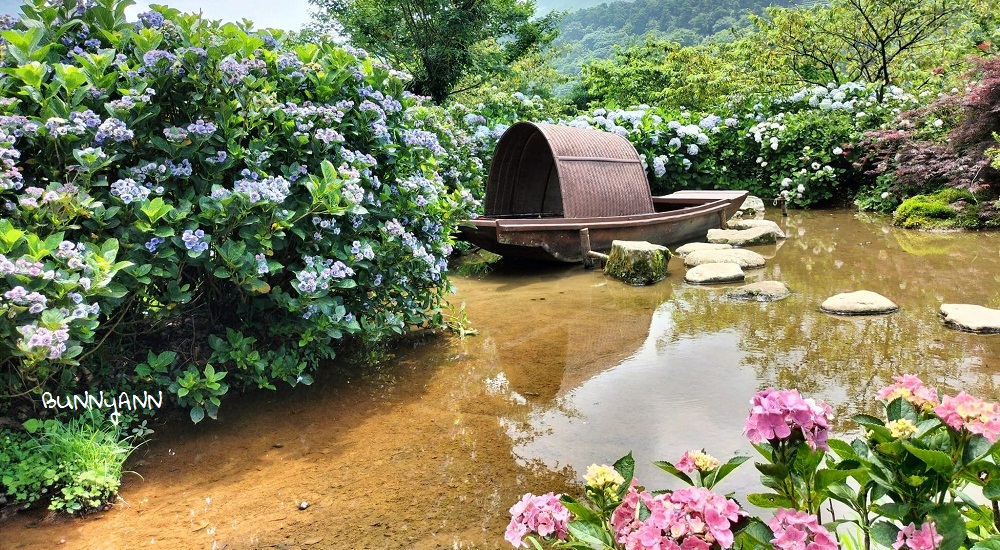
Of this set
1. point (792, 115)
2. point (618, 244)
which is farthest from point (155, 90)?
point (792, 115)

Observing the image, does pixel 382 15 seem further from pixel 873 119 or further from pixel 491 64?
pixel 873 119

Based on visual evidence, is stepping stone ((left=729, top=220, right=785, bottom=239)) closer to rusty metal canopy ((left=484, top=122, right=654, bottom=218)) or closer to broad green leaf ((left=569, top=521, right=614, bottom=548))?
rusty metal canopy ((left=484, top=122, right=654, bottom=218))

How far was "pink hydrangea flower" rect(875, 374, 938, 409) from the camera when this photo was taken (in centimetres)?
139

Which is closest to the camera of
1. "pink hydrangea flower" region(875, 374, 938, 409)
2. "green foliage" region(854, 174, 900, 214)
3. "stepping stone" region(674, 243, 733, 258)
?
"pink hydrangea flower" region(875, 374, 938, 409)

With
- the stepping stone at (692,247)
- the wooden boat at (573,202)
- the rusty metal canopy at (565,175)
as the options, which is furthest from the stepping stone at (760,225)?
the rusty metal canopy at (565,175)

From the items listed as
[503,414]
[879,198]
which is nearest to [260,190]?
[503,414]

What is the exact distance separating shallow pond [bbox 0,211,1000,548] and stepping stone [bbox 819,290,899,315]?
12cm

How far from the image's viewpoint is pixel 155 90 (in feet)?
10.5

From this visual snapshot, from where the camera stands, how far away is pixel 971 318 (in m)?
4.51

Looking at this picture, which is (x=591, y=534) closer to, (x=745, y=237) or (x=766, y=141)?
(x=745, y=237)

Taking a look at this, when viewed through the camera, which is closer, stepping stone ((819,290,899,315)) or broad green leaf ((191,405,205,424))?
broad green leaf ((191,405,205,424))

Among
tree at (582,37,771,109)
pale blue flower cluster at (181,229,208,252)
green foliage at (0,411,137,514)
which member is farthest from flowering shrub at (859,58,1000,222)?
green foliage at (0,411,137,514)

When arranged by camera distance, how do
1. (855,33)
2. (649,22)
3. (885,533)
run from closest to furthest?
(885,533)
(855,33)
(649,22)

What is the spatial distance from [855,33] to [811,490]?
622 inches
